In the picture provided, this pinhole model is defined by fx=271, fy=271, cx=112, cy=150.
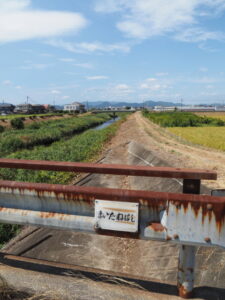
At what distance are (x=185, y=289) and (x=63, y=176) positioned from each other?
32.5ft

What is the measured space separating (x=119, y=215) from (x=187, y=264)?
0.72m

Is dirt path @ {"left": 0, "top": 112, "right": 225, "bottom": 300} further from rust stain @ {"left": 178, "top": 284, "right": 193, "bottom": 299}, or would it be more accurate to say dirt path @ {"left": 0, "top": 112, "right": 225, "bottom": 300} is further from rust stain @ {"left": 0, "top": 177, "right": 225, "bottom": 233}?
rust stain @ {"left": 0, "top": 177, "right": 225, "bottom": 233}

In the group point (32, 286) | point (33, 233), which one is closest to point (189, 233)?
point (32, 286)

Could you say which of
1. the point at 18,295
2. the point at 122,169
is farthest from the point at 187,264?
the point at 18,295

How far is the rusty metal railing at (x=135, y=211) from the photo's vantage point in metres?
2.13

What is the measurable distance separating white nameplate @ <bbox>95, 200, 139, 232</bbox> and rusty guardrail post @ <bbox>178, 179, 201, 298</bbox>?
49 cm

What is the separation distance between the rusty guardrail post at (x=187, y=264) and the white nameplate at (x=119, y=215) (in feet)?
1.61

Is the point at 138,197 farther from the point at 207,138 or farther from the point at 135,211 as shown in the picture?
the point at 207,138

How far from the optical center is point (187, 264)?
2295 millimetres

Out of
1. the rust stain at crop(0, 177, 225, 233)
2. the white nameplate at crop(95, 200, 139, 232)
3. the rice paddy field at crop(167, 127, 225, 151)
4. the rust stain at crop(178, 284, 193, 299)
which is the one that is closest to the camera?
the rust stain at crop(0, 177, 225, 233)

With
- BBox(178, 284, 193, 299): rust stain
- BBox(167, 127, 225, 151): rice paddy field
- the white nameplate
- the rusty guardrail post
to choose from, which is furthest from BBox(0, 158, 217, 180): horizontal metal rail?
BBox(167, 127, 225, 151): rice paddy field

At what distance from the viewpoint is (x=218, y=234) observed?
2.12 m

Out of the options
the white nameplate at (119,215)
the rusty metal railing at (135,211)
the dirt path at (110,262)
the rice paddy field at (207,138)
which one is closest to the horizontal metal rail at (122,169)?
the rusty metal railing at (135,211)

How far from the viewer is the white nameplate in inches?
86.7
